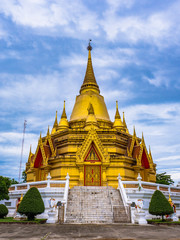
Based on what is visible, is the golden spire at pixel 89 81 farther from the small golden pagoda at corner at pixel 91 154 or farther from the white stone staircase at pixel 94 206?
the white stone staircase at pixel 94 206

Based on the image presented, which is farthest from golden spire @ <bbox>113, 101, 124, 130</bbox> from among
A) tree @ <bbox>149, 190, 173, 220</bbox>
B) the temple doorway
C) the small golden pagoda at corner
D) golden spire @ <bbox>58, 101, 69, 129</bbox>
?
tree @ <bbox>149, 190, 173, 220</bbox>

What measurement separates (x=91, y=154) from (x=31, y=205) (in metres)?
9.44

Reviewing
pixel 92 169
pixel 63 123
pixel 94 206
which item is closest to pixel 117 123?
pixel 63 123

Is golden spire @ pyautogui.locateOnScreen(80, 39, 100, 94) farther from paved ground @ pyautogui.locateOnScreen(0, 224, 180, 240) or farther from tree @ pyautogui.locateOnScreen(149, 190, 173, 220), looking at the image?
paved ground @ pyautogui.locateOnScreen(0, 224, 180, 240)

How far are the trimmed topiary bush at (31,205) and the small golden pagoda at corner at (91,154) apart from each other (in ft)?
23.6

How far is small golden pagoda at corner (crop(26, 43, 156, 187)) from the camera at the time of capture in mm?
21844

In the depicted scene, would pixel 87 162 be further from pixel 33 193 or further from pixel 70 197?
pixel 33 193

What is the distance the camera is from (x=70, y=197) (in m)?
16.5

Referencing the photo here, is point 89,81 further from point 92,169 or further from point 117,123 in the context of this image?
point 92,169

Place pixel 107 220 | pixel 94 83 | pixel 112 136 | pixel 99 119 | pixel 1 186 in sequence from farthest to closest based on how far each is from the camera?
pixel 94 83 < pixel 99 119 < pixel 112 136 < pixel 1 186 < pixel 107 220

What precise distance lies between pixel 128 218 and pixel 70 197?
168 inches

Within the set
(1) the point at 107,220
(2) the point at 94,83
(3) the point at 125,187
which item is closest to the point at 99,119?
(2) the point at 94,83

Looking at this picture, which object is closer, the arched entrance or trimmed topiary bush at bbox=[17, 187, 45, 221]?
trimmed topiary bush at bbox=[17, 187, 45, 221]

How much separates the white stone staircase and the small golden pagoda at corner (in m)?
3.91
